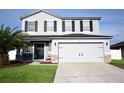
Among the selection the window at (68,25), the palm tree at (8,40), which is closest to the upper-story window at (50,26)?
the window at (68,25)

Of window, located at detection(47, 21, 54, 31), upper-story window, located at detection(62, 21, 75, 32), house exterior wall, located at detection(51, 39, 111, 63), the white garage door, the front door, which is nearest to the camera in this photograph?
house exterior wall, located at detection(51, 39, 111, 63)

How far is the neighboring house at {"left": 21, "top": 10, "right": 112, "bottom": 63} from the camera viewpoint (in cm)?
1903

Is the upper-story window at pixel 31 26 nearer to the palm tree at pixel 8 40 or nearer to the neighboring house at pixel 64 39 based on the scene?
the neighboring house at pixel 64 39

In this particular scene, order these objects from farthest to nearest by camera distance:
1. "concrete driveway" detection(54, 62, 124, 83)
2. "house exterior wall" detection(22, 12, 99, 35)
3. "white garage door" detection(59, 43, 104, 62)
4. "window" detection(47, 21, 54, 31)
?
"window" detection(47, 21, 54, 31), "house exterior wall" detection(22, 12, 99, 35), "white garage door" detection(59, 43, 104, 62), "concrete driveway" detection(54, 62, 124, 83)

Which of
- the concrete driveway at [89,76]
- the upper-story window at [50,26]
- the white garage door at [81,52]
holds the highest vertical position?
the upper-story window at [50,26]

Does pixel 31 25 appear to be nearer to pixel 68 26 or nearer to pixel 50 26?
pixel 50 26

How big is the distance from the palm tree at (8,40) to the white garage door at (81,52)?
4.29m

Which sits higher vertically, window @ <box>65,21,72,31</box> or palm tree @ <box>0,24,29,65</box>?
window @ <box>65,21,72,31</box>

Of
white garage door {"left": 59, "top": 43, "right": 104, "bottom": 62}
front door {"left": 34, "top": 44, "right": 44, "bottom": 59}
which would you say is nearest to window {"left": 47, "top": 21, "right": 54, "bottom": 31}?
front door {"left": 34, "top": 44, "right": 44, "bottom": 59}

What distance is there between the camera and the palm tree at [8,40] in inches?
645

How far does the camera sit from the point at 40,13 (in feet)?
79.6

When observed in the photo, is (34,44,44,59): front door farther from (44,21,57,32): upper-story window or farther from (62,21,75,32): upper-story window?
(62,21,75,32): upper-story window

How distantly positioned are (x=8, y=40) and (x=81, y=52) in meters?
7.56
